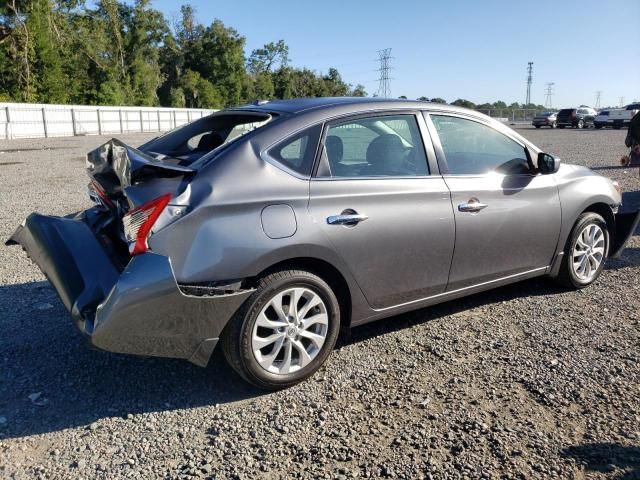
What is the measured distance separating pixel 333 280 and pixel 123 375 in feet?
4.92

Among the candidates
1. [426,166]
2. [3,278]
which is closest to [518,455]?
[426,166]

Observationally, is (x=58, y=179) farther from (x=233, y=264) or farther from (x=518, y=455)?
(x=518, y=455)

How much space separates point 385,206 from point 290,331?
3.37 feet

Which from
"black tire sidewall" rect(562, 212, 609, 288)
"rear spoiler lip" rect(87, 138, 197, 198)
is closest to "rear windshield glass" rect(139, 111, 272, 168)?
"rear spoiler lip" rect(87, 138, 197, 198)

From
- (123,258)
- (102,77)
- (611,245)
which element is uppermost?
(102,77)

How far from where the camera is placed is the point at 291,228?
3.25 m

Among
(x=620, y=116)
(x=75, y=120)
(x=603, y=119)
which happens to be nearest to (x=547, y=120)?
(x=603, y=119)

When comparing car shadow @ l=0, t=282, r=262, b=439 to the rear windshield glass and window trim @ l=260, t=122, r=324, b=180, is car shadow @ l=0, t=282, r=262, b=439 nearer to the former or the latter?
window trim @ l=260, t=122, r=324, b=180

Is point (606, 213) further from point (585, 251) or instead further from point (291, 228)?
point (291, 228)

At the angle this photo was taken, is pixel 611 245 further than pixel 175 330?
Yes

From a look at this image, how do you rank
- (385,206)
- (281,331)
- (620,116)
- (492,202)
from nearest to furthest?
(281,331) → (385,206) → (492,202) → (620,116)

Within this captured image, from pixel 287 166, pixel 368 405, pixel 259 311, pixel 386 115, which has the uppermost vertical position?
pixel 386 115

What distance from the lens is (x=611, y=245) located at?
5.52 m

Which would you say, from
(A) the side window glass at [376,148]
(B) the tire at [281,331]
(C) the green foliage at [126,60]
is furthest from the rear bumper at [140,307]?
(C) the green foliage at [126,60]
